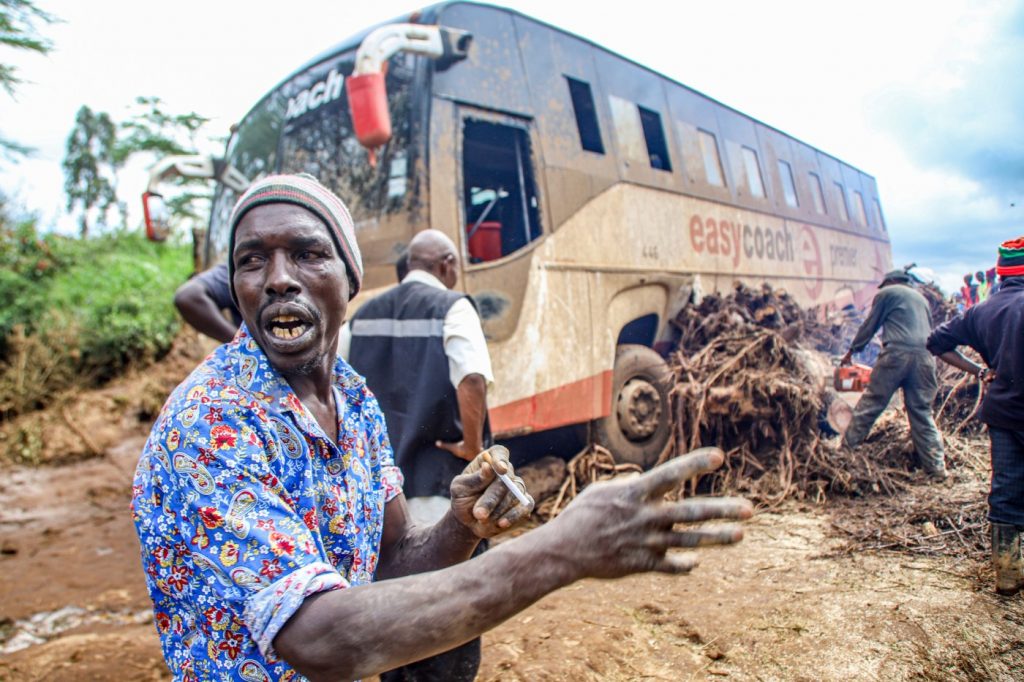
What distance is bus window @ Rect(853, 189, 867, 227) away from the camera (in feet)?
17.7

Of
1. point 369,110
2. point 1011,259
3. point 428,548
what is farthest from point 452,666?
point 1011,259

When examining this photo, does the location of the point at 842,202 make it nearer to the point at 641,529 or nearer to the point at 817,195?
the point at 817,195

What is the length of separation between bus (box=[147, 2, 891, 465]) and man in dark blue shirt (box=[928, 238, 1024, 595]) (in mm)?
2222

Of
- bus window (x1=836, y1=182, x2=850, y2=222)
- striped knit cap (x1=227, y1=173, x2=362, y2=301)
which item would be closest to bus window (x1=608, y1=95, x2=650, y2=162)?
bus window (x1=836, y1=182, x2=850, y2=222)

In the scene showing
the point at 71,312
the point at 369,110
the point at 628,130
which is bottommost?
the point at 369,110

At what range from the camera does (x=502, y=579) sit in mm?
969

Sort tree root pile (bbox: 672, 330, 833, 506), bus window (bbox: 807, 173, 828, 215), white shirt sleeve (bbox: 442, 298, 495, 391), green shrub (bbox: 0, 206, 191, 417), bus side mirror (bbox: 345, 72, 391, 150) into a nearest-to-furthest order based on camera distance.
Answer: white shirt sleeve (bbox: 442, 298, 495, 391)
bus side mirror (bbox: 345, 72, 391, 150)
tree root pile (bbox: 672, 330, 833, 506)
bus window (bbox: 807, 173, 828, 215)
green shrub (bbox: 0, 206, 191, 417)

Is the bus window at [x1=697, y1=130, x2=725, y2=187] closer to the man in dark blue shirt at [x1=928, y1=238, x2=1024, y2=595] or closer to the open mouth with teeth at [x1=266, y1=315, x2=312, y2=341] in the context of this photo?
the man in dark blue shirt at [x1=928, y1=238, x2=1024, y2=595]

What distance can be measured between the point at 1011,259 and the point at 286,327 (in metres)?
3.07

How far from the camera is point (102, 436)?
24.2ft

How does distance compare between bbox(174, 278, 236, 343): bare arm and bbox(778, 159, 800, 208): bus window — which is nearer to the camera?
bbox(174, 278, 236, 343): bare arm

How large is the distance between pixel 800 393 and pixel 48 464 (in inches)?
296

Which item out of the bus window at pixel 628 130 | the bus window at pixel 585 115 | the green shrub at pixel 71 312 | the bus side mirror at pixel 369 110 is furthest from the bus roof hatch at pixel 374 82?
the green shrub at pixel 71 312

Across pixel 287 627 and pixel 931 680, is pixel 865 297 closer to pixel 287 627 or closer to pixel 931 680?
pixel 931 680
